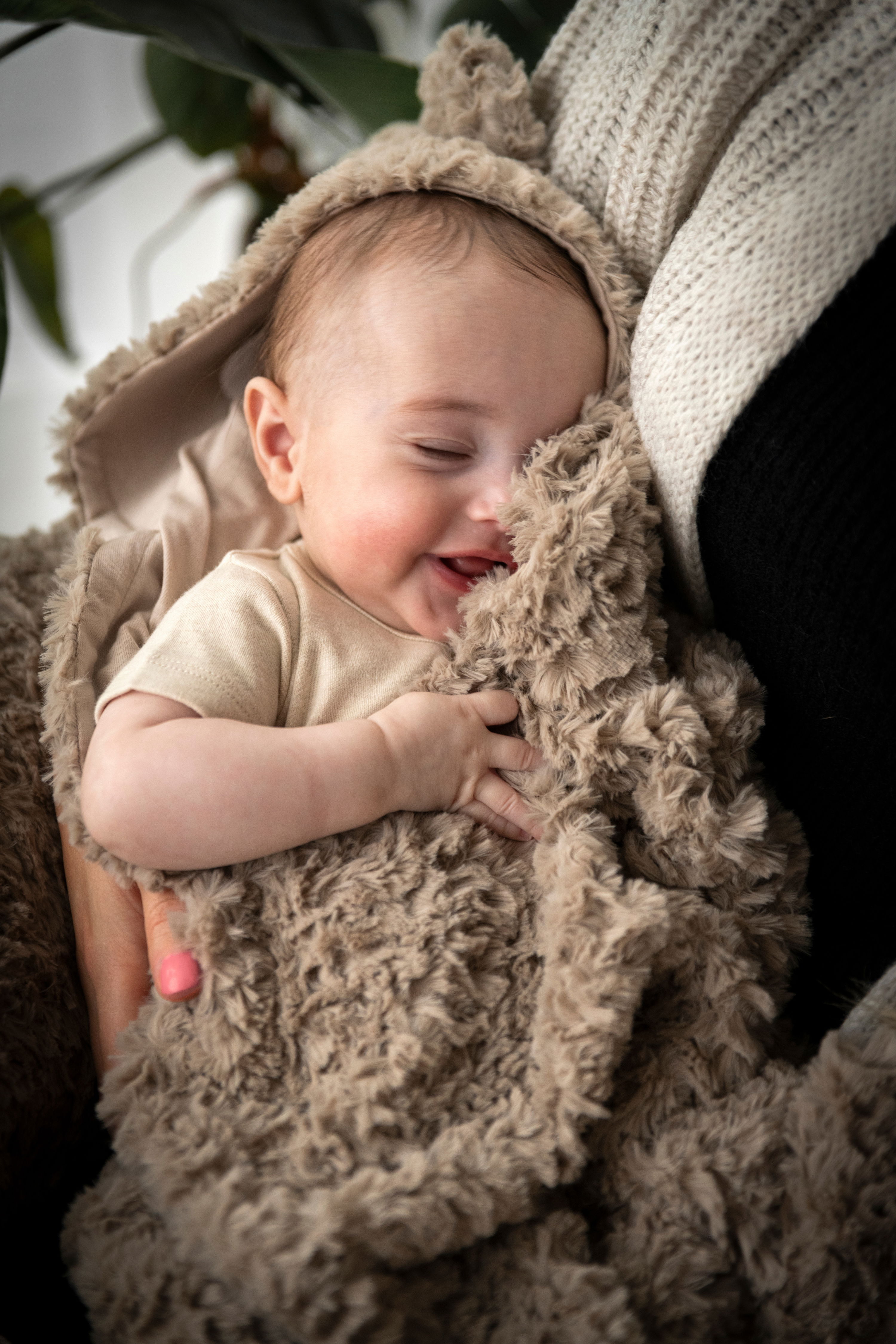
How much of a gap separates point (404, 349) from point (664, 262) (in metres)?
0.22

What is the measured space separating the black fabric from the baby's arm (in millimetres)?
222

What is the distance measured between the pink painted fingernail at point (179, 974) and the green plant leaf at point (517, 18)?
1.14 meters

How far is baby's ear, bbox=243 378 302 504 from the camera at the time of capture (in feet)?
2.76

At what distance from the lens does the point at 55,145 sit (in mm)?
1819

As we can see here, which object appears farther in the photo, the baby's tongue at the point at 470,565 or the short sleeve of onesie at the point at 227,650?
the baby's tongue at the point at 470,565

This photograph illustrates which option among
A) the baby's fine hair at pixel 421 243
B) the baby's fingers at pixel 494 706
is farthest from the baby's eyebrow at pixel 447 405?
the baby's fingers at pixel 494 706

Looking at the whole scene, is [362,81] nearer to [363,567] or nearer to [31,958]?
[363,567]

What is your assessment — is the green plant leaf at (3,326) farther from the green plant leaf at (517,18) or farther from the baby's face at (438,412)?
the green plant leaf at (517,18)

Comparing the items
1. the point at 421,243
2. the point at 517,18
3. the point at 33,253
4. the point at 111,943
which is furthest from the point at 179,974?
the point at 517,18

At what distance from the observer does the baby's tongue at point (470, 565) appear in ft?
2.55

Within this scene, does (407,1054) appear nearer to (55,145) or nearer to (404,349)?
(404,349)

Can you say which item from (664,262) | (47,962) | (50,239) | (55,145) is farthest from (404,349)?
(55,145)

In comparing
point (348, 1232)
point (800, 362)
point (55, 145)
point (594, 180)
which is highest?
point (55, 145)

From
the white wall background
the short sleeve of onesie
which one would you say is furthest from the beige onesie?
the white wall background
